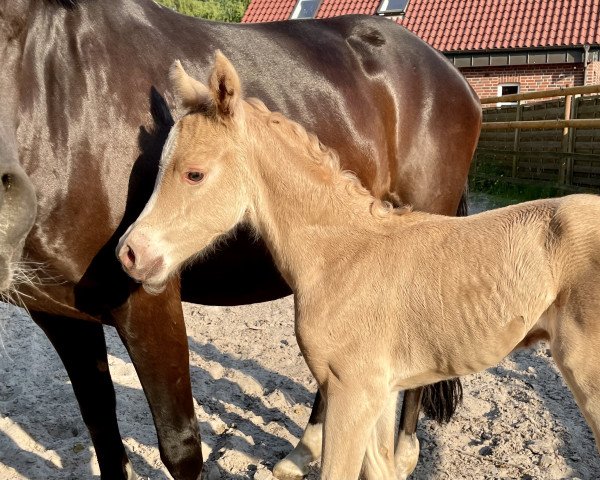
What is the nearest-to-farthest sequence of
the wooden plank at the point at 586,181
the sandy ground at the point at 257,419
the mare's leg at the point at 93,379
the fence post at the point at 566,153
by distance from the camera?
the mare's leg at the point at 93,379 < the sandy ground at the point at 257,419 < the wooden plank at the point at 586,181 < the fence post at the point at 566,153

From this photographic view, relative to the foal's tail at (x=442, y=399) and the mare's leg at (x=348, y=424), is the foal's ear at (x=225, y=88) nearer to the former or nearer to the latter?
the mare's leg at (x=348, y=424)

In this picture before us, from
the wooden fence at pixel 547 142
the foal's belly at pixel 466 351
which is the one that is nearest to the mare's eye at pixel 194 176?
the foal's belly at pixel 466 351

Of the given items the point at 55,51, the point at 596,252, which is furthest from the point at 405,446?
the point at 55,51

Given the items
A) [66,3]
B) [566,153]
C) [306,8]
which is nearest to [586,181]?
[566,153]

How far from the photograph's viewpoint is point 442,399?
12.3 feet

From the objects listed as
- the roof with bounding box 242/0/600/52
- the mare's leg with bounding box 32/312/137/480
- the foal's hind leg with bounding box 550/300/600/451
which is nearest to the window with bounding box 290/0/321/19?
the roof with bounding box 242/0/600/52

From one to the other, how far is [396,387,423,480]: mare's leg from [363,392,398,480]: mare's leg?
0.71 metres

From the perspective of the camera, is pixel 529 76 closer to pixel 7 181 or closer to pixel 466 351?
pixel 466 351

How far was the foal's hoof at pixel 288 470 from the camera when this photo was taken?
11.3ft

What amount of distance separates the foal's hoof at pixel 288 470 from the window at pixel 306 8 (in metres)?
17.9

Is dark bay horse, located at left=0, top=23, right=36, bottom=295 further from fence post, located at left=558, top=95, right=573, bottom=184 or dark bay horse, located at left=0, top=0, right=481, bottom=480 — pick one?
fence post, located at left=558, top=95, right=573, bottom=184

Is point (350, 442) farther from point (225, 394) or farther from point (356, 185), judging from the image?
point (225, 394)

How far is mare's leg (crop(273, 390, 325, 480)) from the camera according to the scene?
346 centimetres

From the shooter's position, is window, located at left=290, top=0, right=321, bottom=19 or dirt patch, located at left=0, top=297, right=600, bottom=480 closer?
dirt patch, located at left=0, top=297, right=600, bottom=480
